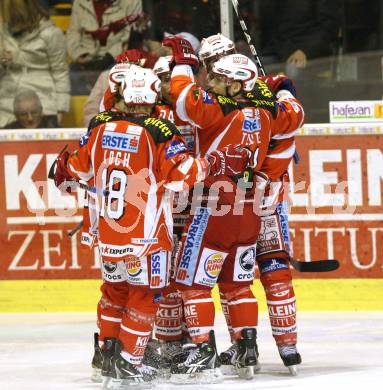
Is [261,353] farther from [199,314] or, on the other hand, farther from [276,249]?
[199,314]

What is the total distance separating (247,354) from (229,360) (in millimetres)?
274

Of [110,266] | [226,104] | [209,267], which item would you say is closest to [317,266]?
[209,267]

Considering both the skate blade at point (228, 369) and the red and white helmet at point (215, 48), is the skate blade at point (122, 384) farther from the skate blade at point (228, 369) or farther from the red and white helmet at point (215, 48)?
the red and white helmet at point (215, 48)

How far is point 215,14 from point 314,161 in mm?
1228

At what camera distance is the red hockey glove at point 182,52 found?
6781mm

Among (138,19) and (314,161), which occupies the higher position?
(138,19)

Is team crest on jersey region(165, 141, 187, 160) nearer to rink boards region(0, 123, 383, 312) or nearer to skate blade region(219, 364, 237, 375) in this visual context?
skate blade region(219, 364, 237, 375)

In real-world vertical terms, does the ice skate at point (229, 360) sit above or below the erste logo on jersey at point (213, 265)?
below

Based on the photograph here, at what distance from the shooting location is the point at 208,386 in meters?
6.67

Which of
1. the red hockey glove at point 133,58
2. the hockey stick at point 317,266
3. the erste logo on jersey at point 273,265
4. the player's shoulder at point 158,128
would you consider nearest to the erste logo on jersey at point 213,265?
the erste logo on jersey at point 273,265

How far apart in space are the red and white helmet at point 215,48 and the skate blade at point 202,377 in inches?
62.9

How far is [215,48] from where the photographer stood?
→ 22.9 feet

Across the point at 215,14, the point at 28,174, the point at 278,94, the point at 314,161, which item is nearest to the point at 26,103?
the point at 28,174

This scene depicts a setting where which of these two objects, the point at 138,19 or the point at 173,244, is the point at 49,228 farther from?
the point at 173,244
